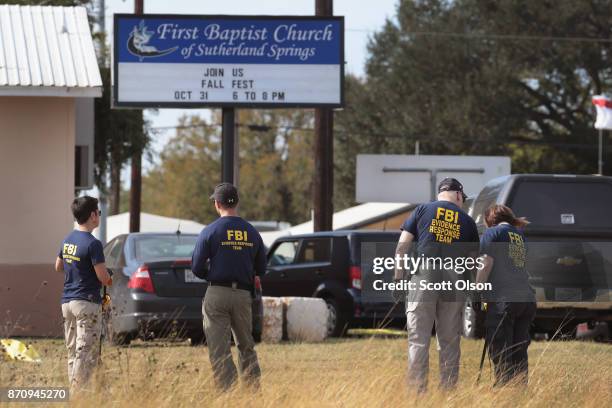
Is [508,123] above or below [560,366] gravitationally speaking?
above

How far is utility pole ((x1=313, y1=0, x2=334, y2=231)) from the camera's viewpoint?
26375mm

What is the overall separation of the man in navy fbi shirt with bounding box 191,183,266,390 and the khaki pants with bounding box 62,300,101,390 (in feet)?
2.80

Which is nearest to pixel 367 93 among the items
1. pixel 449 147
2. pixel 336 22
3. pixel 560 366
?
pixel 449 147

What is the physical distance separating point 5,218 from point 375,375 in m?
8.23

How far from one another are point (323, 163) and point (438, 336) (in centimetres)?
1611

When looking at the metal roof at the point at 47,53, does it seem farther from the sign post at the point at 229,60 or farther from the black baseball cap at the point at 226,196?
the black baseball cap at the point at 226,196

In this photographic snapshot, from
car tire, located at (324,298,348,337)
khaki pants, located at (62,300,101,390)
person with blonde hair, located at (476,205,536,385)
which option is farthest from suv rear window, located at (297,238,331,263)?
khaki pants, located at (62,300,101,390)

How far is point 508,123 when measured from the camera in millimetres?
50844

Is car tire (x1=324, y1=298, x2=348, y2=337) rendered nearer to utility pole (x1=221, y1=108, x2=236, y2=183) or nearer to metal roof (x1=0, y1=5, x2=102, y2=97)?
utility pole (x1=221, y1=108, x2=236, y2=183)

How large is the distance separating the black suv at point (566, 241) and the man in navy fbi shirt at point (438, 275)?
4730 mm

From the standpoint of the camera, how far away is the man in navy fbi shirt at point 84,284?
10.5 m

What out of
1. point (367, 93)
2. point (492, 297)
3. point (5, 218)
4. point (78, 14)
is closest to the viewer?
point (492, 297)

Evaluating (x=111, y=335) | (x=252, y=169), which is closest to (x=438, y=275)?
(x=111, y=335)

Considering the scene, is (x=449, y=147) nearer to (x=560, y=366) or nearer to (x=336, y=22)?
(x=336, y=22)
